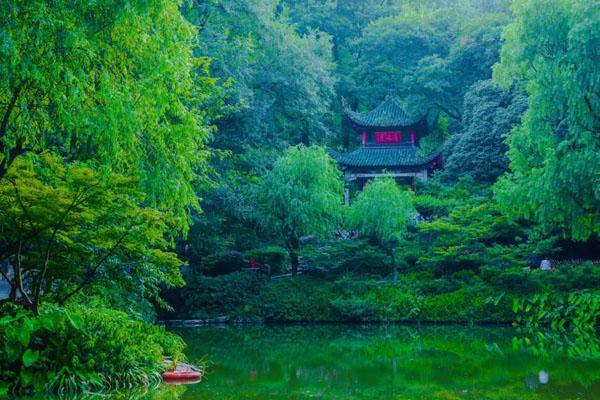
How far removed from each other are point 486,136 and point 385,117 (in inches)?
226

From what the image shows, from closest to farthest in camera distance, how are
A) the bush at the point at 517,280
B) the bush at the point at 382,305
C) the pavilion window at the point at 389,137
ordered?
Result: the bush at the point at 517,280 → the bush at the point at 382,305 → the pavilion window at the point at 389,137

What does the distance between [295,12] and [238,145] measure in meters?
14.7

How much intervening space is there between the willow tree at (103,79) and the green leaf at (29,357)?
1.85m

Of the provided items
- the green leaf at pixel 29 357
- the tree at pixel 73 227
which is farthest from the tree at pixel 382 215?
the green leaf at pixel 29 357

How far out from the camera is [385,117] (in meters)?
28.5

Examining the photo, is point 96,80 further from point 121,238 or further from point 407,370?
point 407,370

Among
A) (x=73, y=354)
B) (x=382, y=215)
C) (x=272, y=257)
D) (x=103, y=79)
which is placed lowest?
(x=73, y=354)

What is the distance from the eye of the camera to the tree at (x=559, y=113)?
14547 mm

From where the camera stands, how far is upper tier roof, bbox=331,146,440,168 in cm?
2681

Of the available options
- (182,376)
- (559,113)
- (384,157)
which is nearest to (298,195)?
(559,113)

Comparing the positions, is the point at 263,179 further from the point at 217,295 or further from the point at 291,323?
the point at 291,323

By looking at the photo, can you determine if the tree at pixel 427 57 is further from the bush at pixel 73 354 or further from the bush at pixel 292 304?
the bush at pixel 73 354

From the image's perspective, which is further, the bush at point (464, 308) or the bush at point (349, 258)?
the bush at point (349, 258)

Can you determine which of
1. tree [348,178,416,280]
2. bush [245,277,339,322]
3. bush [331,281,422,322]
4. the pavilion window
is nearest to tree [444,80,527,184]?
the pavilion window
